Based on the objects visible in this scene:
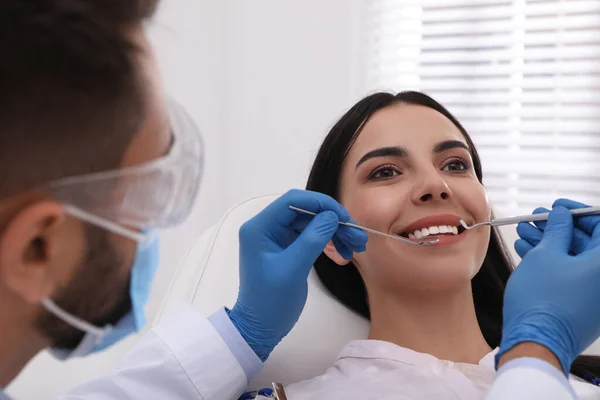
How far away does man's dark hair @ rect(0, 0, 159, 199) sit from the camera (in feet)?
1.99

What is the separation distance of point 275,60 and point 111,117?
1826mm

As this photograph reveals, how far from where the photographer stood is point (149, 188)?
30.4 inches

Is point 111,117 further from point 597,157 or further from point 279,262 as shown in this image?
point 597,157

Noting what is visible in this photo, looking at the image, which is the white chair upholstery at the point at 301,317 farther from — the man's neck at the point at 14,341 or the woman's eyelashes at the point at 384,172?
the man's neck at the point at 14,341

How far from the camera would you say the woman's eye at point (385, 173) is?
4.54 feet

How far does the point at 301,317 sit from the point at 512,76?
1403 millimetres

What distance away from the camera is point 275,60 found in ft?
8.03

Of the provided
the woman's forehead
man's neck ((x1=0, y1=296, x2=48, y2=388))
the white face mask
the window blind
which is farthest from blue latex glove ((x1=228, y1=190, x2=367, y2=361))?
the window blind

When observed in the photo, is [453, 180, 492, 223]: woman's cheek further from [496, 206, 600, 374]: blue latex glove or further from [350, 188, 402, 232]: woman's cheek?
[496, 206, 600, 374]: blue latex glove

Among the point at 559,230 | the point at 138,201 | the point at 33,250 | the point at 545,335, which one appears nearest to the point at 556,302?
the point at 545,335

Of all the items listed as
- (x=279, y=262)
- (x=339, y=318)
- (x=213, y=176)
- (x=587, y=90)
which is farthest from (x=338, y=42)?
(x=279, y=262)

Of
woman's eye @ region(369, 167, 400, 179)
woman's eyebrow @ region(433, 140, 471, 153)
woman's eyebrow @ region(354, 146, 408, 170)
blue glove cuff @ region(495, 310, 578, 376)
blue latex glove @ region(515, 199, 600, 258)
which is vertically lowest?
blue glove cuff @ region(495, 310, 578, 376)

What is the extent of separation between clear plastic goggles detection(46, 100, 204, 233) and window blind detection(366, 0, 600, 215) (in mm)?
1748

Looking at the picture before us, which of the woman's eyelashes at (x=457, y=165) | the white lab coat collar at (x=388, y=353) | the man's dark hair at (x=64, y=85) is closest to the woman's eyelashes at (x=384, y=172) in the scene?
the woman's eyelashes at (x=457, y=165)
